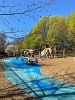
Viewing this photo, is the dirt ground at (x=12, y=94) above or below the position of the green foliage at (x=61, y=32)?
below

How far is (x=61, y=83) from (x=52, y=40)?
45176 millimetres

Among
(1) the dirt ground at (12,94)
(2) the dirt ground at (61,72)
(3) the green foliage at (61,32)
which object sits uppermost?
(3) the green foliage at (61,32)

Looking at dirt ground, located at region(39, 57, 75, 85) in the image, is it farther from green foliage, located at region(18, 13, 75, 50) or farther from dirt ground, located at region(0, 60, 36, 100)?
green foliage, located at region(18, 13, 75, 50)

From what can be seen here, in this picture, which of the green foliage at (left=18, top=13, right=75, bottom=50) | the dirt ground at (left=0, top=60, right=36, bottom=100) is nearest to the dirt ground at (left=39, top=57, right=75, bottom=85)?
the dirt ground at (left=0, top=60, right=36, bottom=100)

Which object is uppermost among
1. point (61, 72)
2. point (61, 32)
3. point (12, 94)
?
point (61, 32)

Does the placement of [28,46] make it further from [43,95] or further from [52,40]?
[43,95]

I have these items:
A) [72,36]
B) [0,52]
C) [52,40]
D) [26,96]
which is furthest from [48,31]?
[26,96]

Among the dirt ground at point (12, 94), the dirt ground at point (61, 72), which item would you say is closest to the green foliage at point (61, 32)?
the dirt ground at point (61, 72)

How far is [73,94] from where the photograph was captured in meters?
11.3

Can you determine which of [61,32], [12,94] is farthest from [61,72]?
[61,32]

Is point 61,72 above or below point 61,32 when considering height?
below

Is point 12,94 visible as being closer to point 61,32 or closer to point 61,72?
point 61,72

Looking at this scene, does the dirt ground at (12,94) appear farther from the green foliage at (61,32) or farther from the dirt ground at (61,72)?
the green foliage at (61,32)

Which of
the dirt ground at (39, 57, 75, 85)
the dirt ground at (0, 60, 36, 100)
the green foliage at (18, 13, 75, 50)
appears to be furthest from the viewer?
the green foliage at (18, 13, 75, 50)
